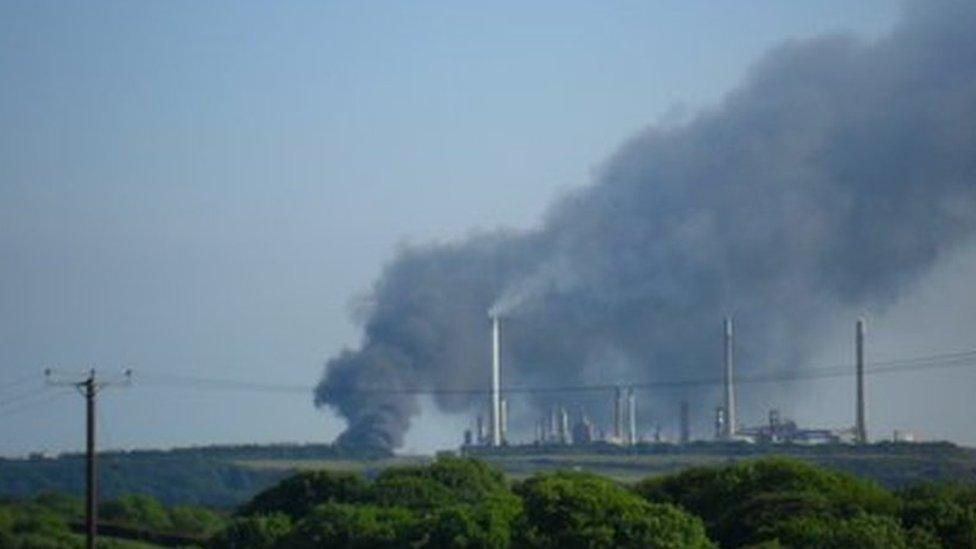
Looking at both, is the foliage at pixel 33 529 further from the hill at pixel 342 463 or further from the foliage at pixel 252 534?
the hill at pixel 342 463

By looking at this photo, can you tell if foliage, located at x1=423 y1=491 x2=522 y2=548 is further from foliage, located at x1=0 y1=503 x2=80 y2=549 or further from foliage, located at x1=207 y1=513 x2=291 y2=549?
foliage, located at x1=0 y1=503 x2=80 y2=549

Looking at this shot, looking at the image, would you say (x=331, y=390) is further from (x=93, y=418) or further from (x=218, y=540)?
(x=93, y=418)

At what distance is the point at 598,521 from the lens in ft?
164

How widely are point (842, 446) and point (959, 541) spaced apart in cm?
8563

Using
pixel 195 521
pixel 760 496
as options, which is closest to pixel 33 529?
pixel 195 521

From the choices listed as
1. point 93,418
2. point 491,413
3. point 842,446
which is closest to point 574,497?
point 93,418

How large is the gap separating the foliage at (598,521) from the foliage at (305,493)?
18.0 m

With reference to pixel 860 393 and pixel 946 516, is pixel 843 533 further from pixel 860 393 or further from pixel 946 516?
pixel 860 393

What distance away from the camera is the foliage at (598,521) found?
47281 mm

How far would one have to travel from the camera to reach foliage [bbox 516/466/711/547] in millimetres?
47281

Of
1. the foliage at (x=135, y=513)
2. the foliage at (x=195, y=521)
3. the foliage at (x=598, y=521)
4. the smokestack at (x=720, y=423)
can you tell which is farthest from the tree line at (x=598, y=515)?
the smokestack at (x=720, y=423)

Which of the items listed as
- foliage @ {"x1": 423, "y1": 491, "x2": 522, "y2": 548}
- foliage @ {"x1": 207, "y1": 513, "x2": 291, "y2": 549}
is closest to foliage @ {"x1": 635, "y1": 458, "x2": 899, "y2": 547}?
foliage @ {"x1": 423, "y1": 491, "x2": 522, "y2": 548}

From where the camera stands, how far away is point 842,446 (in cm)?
13275

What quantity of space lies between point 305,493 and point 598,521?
86.9 ft
